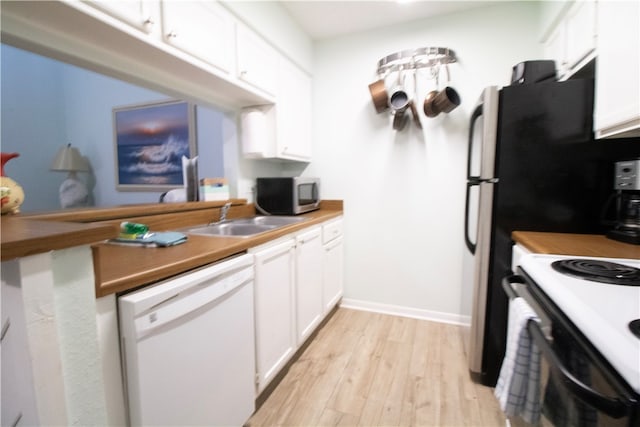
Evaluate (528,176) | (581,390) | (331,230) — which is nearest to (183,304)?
(581,390)

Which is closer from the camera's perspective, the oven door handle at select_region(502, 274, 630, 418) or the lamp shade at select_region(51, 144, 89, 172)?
the oven door handle at select_region(502, 274, 630, 418)

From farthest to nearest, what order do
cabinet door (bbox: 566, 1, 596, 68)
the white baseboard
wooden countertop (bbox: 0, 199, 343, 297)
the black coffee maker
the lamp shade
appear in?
the lamp shade < the white baseboard < cabinet door (bbox: 566, 1, 596, 68) < the black coffee maker < wooden countertop (bbox: 0, 199, 343, 297)

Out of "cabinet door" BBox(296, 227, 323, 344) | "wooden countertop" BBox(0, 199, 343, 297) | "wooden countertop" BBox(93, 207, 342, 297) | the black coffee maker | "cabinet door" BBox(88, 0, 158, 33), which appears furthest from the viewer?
"cabinet door" BBox(296, 227, 323, 344)

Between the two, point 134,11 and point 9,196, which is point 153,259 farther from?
point 134,11

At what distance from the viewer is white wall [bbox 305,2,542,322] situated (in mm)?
2166

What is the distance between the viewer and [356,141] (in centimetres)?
257

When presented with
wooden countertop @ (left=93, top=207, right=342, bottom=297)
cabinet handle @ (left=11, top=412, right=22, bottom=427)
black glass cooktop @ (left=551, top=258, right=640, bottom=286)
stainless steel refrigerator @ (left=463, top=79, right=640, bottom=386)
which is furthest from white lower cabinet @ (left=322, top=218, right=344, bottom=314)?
cabinet handle @ (left=11, top=412, right=22, bottom=427)

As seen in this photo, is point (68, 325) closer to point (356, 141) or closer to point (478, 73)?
point (356, 141)

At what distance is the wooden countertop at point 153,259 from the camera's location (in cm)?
75

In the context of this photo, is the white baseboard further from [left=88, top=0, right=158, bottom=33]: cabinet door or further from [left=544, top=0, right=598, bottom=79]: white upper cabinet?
[left=88, top=0, right=158, bottom=33]: cabinet door

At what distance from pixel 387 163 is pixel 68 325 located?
2.30 m

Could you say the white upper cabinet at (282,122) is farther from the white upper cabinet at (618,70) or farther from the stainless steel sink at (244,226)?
the white upper cabinet at (618,70)

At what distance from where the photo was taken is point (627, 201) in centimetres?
125

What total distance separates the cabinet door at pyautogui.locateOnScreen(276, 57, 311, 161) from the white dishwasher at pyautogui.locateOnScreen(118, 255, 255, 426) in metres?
1.27
